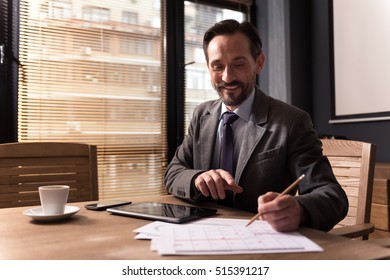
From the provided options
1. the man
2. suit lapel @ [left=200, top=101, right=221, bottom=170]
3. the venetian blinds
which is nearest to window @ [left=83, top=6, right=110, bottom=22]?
the venetian blinds

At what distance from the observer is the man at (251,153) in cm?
90

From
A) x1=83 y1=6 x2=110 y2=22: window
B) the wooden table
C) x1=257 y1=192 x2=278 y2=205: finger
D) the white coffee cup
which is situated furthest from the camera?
x1=83 y1=6 x2=110 y2=22: window

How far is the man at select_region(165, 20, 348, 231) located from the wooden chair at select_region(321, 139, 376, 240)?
169mm

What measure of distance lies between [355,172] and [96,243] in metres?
0.93

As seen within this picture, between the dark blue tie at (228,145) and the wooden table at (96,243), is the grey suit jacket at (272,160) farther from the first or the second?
the wooden table at (96,243)

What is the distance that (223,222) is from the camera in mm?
818

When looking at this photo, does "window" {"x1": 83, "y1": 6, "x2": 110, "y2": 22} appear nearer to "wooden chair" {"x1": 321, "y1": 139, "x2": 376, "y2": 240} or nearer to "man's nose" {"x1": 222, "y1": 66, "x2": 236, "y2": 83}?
"man's nose" {"x1": 222, "y1": 66, "x2": 236, "y2": 83}

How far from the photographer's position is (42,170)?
1.36 m

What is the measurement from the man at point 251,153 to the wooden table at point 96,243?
14 cm

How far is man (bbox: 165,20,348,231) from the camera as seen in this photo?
0.90 meters

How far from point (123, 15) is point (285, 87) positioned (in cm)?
142

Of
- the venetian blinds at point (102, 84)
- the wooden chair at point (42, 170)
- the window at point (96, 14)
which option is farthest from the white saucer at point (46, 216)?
the window at point (96, 14)
